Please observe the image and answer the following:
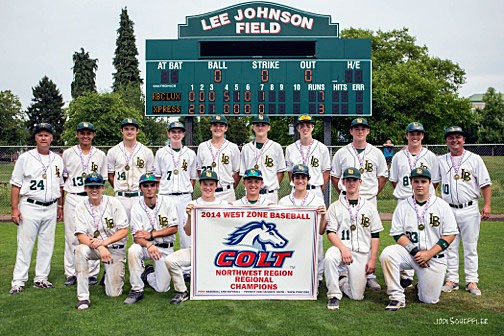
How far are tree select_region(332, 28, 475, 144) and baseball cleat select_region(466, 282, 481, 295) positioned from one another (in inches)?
1032

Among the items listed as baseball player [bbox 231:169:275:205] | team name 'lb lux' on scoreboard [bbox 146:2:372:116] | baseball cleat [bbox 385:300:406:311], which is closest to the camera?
baseball cleat [bbox 385:300:406:311]

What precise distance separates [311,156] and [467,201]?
2.17m

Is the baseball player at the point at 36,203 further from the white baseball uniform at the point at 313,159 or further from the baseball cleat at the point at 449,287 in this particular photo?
the baseball cleat at the point at 449,287

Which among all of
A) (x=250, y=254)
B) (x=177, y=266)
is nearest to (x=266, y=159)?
(x=250, y=254)

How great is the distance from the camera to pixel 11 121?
168 feet

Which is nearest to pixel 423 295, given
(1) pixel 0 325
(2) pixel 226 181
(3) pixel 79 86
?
(2) pixel 226 181

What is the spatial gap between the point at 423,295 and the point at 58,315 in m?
4.21

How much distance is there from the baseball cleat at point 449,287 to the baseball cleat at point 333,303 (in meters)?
1.67

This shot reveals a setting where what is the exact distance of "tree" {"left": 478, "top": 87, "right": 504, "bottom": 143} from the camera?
182 ft

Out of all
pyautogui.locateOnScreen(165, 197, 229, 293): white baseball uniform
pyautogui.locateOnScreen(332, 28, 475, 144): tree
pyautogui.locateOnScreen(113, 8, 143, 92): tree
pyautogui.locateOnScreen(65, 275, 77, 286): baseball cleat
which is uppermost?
pyautogui.locateOnScreen(113, 8, 143, 92): tree

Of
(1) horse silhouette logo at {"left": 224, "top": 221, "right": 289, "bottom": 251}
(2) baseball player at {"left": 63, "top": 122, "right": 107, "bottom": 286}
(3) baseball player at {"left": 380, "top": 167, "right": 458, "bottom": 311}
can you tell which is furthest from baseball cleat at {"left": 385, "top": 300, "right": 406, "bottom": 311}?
(2) baseball player at {"left": 63, "top": 122, "right": 107, "bottom": 286}

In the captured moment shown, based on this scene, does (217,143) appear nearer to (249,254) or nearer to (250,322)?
(249,254)

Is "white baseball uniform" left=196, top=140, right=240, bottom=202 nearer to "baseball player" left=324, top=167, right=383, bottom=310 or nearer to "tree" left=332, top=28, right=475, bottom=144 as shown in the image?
"baseball player" left=324, top=167, right=383, bottom=310

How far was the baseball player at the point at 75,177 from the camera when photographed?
643 centimetres
